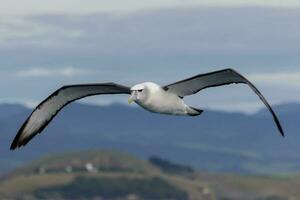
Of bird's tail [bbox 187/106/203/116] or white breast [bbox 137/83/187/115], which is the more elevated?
white breast [bbox 137/83/187/115]

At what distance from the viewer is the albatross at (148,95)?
36344 millimetres

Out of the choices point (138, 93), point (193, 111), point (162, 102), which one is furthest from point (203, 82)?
→ point (138, 93)

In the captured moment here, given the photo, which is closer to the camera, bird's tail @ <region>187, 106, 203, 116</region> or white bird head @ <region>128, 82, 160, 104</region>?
white bird head @ <region>128, 82, 160, 104</region>

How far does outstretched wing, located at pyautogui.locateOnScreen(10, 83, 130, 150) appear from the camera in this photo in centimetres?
4003

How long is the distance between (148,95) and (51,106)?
6.76 m

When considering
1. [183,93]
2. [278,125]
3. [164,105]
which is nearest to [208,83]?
[183,93]

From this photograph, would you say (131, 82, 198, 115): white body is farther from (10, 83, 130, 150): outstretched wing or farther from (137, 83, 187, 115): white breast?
(10, 83, 130, 150): outstretched wing

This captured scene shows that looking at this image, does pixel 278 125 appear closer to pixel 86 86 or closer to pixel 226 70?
pixel 226 70

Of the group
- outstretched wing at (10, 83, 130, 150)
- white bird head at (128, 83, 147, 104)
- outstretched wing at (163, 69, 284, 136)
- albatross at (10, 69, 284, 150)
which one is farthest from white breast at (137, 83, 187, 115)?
outstretched wing at (10, 83, 130, 150)

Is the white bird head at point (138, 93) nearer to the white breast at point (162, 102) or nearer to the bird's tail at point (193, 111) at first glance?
the white breast at point (162, 102)

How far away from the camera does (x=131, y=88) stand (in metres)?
36.8

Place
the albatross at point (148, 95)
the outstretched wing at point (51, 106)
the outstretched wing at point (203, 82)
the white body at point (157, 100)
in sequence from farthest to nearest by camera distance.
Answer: the outstretched wing at point (51, 106), the outstretched wing at point (203, 82), the albatross at point (148, 95), the white body at point (157, 100)

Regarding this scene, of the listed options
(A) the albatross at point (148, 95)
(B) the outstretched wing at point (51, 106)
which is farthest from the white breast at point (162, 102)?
(B) the outstretched wing at point (51, 106)

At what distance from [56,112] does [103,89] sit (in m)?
2.83
